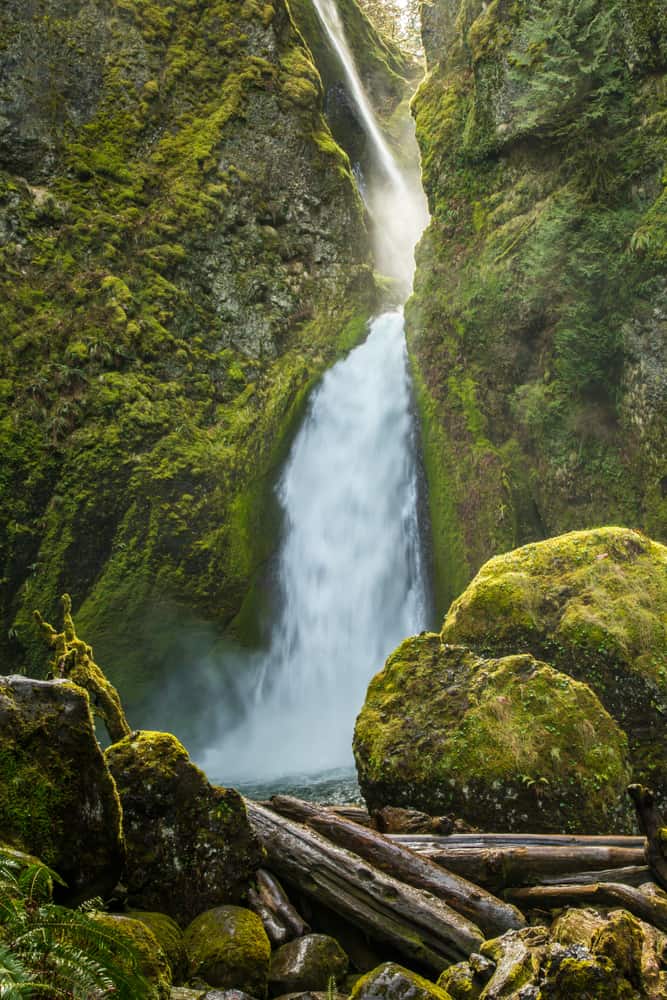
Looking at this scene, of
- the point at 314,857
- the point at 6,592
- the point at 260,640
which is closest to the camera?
the point at 314,857

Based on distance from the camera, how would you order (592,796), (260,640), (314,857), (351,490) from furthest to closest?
(351,490) < (260,640) < (592,796) < (314,857)

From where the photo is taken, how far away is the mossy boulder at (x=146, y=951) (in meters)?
2.44

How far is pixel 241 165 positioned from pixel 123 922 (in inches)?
607

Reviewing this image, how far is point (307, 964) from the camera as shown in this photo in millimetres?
3340

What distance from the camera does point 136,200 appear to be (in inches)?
534

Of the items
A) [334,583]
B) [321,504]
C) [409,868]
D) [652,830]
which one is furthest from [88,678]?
[321,504]

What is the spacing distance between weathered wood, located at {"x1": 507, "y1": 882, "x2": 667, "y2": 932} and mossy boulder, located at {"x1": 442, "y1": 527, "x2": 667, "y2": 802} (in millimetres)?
2066

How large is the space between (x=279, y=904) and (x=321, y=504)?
9348 millimetres

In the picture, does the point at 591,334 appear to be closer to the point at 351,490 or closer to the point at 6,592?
the point at 351,490

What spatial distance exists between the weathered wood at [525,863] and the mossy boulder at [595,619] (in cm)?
174

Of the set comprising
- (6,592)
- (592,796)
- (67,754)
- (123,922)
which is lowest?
(592,796)

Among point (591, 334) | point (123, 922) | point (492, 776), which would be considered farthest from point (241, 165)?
point (123, 922)

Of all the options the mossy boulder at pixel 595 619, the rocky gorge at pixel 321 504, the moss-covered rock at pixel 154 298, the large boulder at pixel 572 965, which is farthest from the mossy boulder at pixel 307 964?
the moss-covered rock at pixel 154 298

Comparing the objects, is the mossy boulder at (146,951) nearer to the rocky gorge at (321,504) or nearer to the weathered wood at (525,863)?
the rocky gorge at (321,504)
